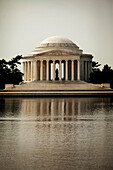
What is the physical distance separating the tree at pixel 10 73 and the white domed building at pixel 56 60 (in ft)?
10.7

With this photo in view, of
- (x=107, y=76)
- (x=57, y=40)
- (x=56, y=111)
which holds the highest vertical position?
(x=57, y=40)

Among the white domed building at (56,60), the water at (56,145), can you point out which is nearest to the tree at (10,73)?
the white domed building at (56,60)

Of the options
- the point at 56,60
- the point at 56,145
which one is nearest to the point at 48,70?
the point at 56,60

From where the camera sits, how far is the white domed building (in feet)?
326

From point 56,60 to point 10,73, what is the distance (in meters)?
13.3

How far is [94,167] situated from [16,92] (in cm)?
6470

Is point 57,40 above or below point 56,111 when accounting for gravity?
above

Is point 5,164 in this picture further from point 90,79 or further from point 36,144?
point 90,79

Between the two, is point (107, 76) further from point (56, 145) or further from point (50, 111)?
point (56, 145)

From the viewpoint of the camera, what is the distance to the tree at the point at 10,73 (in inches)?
3682

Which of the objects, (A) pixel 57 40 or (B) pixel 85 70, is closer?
(A) pixel 57 40

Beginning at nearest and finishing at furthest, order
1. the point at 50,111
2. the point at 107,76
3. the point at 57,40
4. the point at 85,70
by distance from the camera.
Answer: the point at 50,111 → the point at 107,76 → the point at 57,40 → the point at 85,70

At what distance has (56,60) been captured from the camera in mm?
102500

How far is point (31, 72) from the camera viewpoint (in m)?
107
